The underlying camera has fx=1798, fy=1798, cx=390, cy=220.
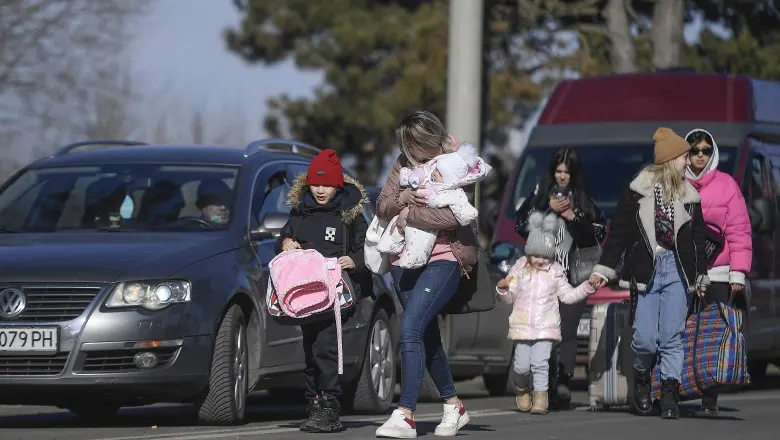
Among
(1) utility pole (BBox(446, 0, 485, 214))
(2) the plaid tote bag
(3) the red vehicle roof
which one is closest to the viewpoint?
(2) the plaid tote bag

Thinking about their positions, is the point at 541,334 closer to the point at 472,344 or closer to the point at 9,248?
the point at 472,344

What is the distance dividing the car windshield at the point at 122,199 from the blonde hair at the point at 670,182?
266 cm

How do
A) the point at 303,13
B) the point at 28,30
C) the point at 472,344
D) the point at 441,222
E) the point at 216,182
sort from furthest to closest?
1. the point at 303,13
2. the point at 28,30
3. the point at 472,344
4. the point at 216,182
5. the point at 441,222

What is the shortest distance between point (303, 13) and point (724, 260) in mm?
33141

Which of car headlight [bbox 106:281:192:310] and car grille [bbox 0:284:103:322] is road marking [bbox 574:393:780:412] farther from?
car grille [bbox 0:284:103:322]

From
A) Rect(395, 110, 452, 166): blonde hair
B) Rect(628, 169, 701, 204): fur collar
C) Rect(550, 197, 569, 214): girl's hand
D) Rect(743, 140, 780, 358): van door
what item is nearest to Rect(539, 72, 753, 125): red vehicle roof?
Rect(743, 140, 780, 358): van door

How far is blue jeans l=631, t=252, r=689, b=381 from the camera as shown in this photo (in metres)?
11.0

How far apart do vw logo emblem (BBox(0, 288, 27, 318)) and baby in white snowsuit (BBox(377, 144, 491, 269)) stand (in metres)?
2.04

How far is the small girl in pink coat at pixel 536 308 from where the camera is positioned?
11.8 metres

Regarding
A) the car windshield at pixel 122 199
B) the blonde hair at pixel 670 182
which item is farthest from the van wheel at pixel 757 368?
the car windshield at pixel 122 199

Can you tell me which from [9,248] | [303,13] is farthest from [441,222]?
[303,13]

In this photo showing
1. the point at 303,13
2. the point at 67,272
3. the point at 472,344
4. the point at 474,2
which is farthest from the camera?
the point at 303,13

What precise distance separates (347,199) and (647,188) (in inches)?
87.9

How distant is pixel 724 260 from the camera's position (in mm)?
11766
